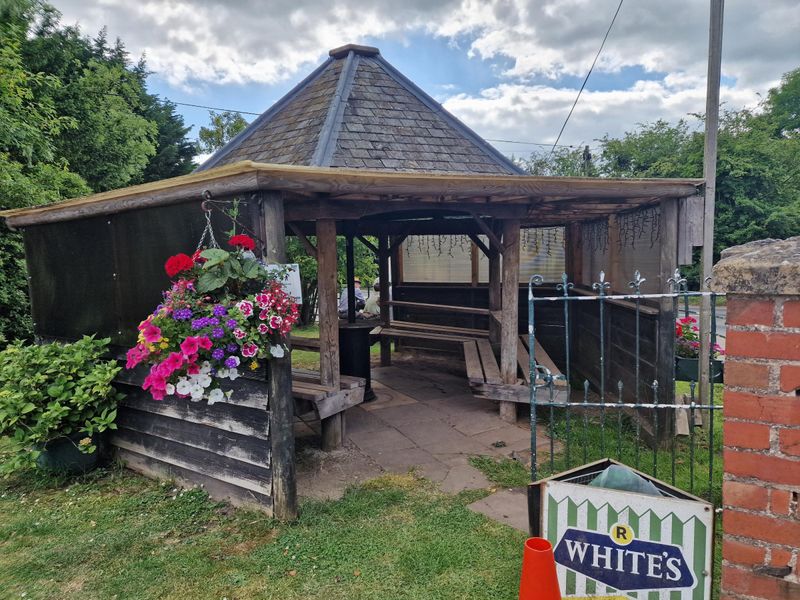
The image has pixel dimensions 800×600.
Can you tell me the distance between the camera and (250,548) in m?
2.94

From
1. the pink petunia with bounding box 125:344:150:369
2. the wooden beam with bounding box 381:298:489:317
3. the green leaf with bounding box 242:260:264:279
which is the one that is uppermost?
the green leaf with bounding box 242:260:264:279

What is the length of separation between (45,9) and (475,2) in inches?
315

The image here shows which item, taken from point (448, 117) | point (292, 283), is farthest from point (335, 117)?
point (292, 283)

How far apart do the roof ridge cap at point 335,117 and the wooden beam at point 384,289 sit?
7.91 ft

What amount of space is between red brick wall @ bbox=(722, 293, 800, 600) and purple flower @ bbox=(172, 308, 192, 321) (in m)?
2.50

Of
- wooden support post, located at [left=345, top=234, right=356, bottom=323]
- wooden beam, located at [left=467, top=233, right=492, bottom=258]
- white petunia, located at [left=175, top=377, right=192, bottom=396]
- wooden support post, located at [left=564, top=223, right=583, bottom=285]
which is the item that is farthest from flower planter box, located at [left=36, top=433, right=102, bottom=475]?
wooden support post, located at [left=564, top=223, right=583, bottom=285]

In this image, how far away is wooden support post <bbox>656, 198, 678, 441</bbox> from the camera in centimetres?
411

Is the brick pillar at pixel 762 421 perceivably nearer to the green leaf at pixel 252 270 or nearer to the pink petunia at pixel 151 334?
the green leaf at pixel 252 270

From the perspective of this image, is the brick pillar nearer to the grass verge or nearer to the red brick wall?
the red brick wall

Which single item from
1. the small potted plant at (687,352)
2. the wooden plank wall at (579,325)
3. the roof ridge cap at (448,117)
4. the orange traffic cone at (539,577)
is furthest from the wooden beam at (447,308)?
the orange traffic cone at (539,577)

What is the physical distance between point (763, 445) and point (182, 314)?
262cm

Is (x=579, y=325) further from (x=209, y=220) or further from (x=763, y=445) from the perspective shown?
(x=763, y=445)

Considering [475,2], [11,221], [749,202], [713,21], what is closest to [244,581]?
[11,221]

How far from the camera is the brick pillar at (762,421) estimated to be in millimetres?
1392
